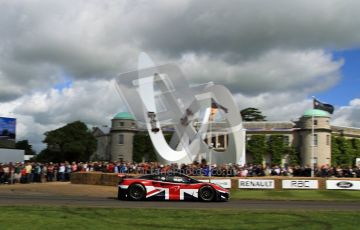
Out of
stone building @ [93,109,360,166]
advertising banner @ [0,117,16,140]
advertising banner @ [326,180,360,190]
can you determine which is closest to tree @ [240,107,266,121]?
stone building @ [93,109,360,166]

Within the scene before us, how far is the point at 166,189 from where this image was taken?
842 inches

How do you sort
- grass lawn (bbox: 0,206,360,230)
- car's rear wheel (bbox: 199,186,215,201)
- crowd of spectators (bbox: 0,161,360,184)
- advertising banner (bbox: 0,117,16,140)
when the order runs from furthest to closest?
advertising banner (bbox: 0,117,16,140) < crowd of spectators (bbox: 0,161,360,184) < car's rear wheel (bbox: 199,186,215,201) < grass lawn (bbox: 0,206,360,230)

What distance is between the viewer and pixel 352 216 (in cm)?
1504

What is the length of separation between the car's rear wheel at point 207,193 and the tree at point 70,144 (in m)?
91.0

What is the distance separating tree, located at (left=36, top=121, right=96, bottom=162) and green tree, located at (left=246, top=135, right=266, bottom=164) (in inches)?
1550

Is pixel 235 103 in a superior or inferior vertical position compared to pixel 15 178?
superior

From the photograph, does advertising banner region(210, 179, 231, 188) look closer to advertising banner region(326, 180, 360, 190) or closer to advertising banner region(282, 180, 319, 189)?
advertising banner region(282, 180, 319, 189)

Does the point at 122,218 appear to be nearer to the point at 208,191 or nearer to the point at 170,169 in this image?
the point at 208,191

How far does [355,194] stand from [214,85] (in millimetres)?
30571

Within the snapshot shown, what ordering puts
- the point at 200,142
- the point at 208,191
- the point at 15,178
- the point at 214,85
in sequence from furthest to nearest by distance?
the point at 200,142 < the point at 214,85 < the point at 15,178 < the point at 208,191

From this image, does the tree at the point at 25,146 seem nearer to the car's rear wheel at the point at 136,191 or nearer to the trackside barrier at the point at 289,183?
the trackside barrier at the point at 289,183

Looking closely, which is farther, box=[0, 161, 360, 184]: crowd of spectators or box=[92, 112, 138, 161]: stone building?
box=[92, 112, 138, 161]: stone building

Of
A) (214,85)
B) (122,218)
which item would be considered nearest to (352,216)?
(122,218)

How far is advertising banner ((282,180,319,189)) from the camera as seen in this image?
31.0 meters
